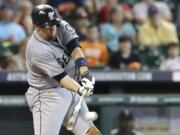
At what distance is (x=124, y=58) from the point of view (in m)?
8.65

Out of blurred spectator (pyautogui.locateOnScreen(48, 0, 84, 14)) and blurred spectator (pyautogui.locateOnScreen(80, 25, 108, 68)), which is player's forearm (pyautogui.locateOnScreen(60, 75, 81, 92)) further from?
blurred spectator (pyautogui.locateOnScreen(48, 0, 84, 14))

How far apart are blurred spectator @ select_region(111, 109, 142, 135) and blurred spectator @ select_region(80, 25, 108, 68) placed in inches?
44.0

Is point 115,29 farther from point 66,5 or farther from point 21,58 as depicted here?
point 21,58

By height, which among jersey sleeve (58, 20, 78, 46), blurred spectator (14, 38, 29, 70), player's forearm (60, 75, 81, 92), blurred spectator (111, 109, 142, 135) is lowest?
blurred spectator (111, 109, 142, 135)

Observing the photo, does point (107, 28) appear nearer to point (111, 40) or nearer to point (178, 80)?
point (111, 40)

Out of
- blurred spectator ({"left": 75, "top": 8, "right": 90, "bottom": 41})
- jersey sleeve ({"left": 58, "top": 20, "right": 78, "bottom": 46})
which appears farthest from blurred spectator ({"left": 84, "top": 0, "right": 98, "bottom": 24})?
jersey sleeve ({"left": 58, "top": 20, "right": 78, "bottom": 46})

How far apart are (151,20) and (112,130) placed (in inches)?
106

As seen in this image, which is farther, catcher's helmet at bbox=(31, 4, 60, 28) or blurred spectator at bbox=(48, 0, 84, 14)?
blurred spectator at bbox=(48, 0, 84, 14)

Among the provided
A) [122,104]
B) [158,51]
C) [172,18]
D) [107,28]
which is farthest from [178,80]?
[172,18]

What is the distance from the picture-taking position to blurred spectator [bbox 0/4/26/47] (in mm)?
9000

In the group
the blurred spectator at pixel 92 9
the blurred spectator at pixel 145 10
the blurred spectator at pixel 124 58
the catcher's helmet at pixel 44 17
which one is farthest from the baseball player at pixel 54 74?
the blurred spectator at pixel 145 10

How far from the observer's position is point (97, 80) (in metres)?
7.75

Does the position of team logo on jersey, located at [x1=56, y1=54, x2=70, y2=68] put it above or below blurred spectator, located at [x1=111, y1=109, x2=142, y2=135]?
above

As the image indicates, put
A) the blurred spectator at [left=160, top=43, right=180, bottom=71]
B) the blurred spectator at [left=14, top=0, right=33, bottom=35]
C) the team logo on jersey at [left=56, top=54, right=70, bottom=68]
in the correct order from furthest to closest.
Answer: the blurred spectator at [left=14, top=0, right=33, bottom=35] < the blurred spectator at [left=160, top=43, right=180, bottom=71] < the team logo on jersey at [left=56, top=54, right=70, bottom=68]
